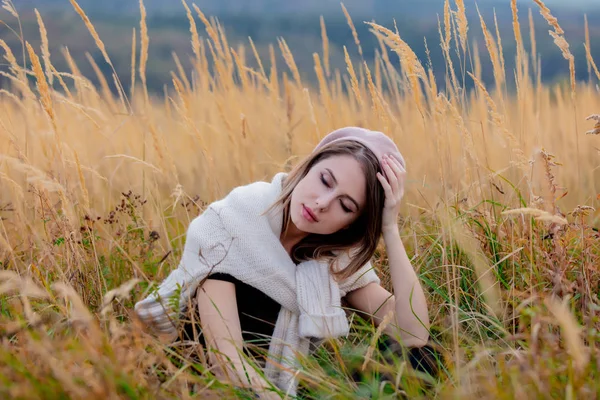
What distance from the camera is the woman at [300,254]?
6.29 ft

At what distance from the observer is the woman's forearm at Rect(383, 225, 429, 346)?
6.57 ft

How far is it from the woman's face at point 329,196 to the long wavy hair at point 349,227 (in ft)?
0.12

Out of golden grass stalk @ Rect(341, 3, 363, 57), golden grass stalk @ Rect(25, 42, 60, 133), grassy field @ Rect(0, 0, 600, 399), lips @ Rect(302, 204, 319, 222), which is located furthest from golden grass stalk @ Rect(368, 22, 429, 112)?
golden grass stalk @ Rect(25, 42, 60, 133)

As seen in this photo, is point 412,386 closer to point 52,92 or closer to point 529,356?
point 529,356

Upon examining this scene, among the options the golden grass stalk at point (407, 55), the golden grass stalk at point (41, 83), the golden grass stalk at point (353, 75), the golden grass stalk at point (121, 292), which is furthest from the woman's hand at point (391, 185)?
the golden grass stalk at point (41, 83)

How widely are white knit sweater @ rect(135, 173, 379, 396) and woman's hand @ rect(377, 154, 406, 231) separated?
25 cm

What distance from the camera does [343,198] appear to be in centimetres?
193

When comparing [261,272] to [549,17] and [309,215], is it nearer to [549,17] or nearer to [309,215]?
[309,215]

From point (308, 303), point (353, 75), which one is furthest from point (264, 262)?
point (353, 75)

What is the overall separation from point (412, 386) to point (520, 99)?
4.44 feet

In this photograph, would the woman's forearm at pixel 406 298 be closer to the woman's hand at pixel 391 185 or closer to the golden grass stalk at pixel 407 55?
the woman's hand at pixel 391 185

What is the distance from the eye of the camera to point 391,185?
201 centimetres

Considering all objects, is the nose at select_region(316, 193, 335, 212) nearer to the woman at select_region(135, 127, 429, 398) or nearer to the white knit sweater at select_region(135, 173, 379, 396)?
the woman at select_region(135, 127, 429, 398)

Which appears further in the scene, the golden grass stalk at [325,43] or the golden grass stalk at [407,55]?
the golden grass stalk at [325,43]
